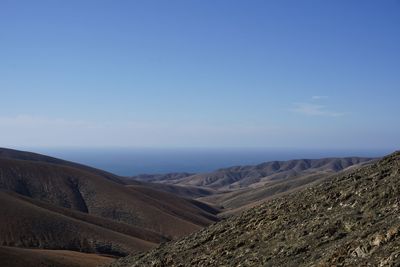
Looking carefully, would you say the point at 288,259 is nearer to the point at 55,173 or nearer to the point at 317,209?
the point at 317,209

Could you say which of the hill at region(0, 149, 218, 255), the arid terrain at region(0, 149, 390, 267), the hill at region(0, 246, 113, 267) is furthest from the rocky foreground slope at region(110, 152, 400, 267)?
the hill at region(0, 149, 218, 255)

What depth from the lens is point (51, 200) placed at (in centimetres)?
9256

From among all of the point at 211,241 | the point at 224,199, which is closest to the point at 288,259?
the point at 211,241

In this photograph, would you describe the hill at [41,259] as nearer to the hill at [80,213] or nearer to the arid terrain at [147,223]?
the arid terrain at [147,223]

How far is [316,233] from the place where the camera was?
739 inches

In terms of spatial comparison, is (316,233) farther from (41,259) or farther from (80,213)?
(80,213)

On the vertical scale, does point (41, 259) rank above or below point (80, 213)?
below

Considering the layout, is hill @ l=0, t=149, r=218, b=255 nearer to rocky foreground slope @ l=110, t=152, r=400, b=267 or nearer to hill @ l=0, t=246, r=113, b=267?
hill @ l=0, t=246, r=113, b=267

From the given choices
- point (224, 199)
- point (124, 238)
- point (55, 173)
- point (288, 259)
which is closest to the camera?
point (288, 259)

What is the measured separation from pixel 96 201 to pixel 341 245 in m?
83.2

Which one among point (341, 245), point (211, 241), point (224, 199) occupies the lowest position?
point (224, 199)

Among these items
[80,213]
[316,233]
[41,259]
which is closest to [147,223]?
[80,213]

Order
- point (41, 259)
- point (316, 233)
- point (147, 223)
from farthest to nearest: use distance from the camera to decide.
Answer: point (147, 223) < point (41, 259) < point (316, 233)

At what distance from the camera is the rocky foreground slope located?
49.3 feet
